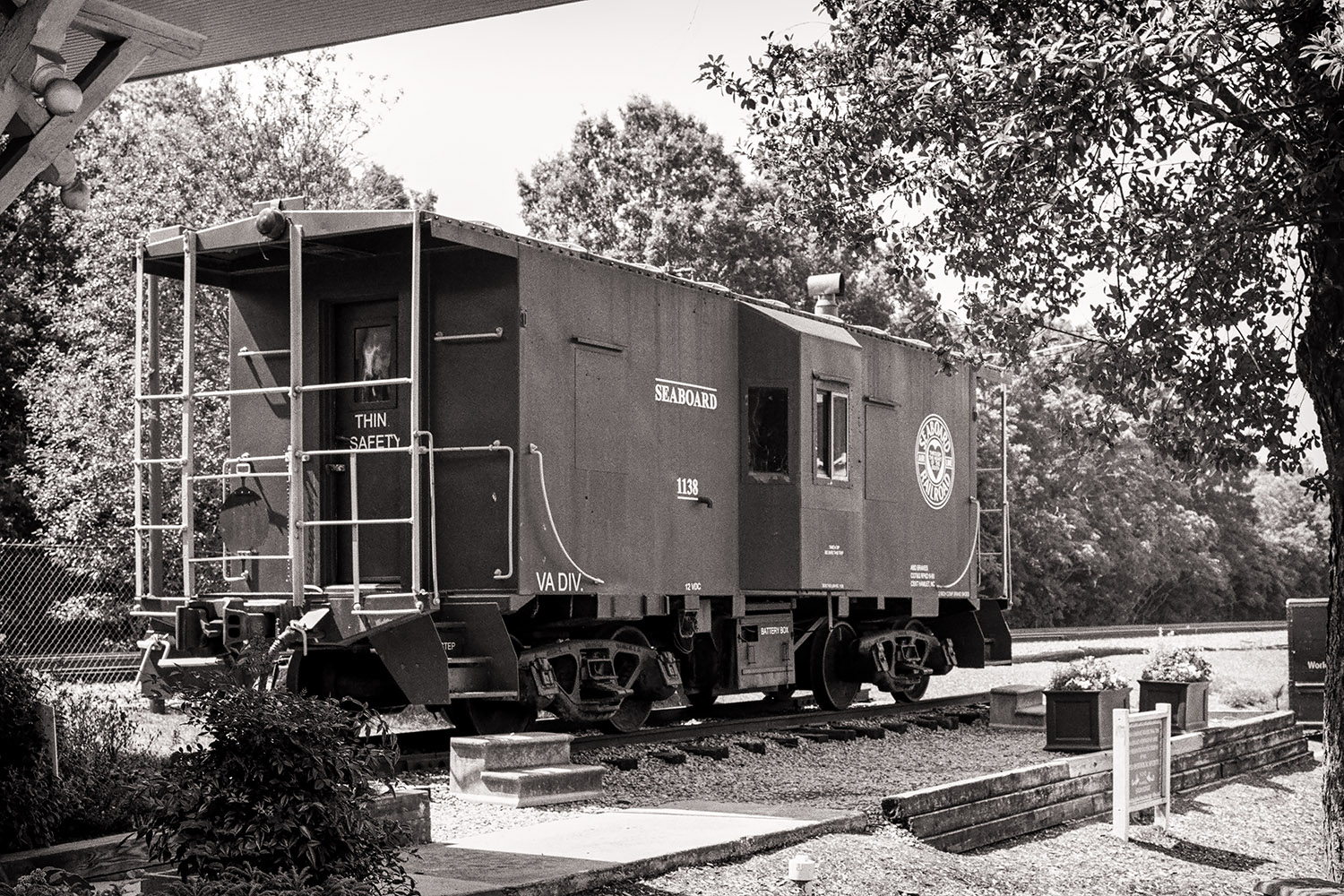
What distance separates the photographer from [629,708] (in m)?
13.5

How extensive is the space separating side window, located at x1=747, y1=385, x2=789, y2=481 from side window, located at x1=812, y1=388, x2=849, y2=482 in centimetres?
37

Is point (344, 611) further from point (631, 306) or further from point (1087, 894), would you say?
point (1087, 894)

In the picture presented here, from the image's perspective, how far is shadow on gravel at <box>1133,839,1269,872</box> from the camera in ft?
33.1

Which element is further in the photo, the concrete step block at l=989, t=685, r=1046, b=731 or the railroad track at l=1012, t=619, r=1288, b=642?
the railroad track at l=1012, t=619, r=1288, b=642

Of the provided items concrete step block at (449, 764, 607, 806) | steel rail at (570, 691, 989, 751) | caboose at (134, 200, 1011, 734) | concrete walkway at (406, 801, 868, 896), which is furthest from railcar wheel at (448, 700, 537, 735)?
concrete walkway at (406, 801, 868, 896)

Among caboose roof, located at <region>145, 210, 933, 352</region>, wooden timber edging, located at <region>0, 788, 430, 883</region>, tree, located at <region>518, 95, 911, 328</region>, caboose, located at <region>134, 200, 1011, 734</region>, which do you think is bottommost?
wooden timber edging, located at <region>0, 788, 430, 883</region>

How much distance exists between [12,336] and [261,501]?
61.7ft

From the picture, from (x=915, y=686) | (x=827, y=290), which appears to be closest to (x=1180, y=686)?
(x=915, y=686)

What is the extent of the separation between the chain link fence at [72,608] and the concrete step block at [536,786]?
11.1 meters

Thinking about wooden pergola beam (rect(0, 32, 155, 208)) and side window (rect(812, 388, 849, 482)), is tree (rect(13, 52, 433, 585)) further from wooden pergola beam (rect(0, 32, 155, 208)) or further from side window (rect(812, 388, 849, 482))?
wooden pergola beam (rect(0, 32, 155, 208))

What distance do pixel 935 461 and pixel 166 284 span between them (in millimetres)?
11538

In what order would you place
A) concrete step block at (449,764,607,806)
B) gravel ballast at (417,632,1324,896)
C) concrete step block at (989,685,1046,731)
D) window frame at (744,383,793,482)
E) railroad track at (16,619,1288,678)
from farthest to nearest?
railroad track at (16,619,1288,678)
concrete step block at (989,685,1046,731)
window frame at (744,383,793,482)
concrete step block at (449,764,607,806)
gravel ballast at (417,632,1324,896)

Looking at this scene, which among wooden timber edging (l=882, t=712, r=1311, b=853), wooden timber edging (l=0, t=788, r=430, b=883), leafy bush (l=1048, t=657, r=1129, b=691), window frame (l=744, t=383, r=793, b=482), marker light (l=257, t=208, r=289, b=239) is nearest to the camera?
wooden timber edging (l=0, t=788, r=430, b=883)

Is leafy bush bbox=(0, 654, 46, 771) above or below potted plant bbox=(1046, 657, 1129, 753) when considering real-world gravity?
above
